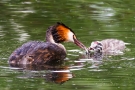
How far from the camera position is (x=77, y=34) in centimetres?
1519

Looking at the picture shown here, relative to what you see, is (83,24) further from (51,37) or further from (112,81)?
(112,81)

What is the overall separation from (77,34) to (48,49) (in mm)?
2235

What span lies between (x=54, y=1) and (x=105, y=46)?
572 centimetres

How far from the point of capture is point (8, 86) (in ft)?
36.0

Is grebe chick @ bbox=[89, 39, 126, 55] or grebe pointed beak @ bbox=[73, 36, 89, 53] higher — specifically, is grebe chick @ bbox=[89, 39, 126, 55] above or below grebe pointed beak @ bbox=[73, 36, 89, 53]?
below

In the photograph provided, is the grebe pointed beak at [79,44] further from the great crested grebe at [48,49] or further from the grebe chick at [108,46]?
the grebe chick at [108,46]

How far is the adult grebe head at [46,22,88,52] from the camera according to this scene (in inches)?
543

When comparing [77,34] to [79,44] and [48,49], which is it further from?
[48,49]

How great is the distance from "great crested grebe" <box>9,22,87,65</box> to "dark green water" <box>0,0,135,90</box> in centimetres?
20

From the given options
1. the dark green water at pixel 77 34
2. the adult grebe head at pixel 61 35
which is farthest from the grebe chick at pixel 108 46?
the adult grebe head at pixel 61 35

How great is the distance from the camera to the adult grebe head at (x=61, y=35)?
45.3ft

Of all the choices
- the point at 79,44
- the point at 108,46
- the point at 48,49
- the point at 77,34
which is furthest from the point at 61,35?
the point at 108,46

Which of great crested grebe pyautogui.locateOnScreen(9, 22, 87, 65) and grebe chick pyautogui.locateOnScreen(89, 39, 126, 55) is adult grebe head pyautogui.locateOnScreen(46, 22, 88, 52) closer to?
great crested grebe pyautogui.locateOnScreen(9, 22, 87, 65)

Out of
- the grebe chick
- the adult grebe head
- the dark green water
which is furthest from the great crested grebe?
the grebe chick
